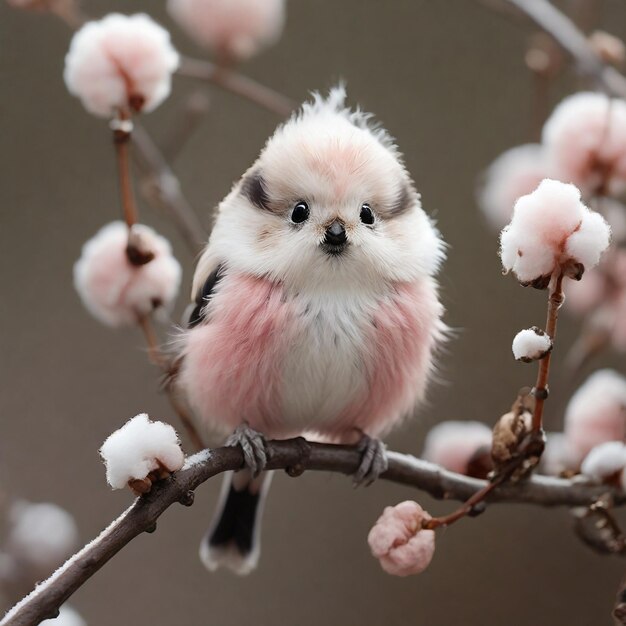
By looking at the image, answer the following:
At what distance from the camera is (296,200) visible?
33.8 inches

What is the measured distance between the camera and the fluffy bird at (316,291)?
0.85 meters

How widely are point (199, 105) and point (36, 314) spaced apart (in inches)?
34.0

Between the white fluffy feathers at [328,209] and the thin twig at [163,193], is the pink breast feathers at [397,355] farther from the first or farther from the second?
the thin twig at [163,193]

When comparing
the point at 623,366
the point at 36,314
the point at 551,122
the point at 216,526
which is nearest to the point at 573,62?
the point at 551,122

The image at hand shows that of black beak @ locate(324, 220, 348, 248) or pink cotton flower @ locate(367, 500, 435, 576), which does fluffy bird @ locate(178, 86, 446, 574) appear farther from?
pink cotton flower @ locate(367, 500, 435, 576)

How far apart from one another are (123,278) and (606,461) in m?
0.47

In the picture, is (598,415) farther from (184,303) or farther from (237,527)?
(184,303)

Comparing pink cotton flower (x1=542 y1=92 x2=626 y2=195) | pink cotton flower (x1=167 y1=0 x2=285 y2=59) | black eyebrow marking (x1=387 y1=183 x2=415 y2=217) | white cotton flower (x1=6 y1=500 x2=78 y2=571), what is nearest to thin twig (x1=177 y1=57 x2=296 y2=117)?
pink cotton flower (x1=167 y1=0 x2=285 y2=59)

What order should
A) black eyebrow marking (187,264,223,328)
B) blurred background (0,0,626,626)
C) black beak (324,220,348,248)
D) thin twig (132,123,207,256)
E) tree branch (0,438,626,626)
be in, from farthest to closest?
blurred background (0,0,626,626) → thin twig (132,123,207,256) → black eyebrow marking (187,264,223,328) → black beak (324,220,348,248) → tree branch (0,438,626,626)

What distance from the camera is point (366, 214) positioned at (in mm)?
863

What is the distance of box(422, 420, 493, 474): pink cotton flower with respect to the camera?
97 cm

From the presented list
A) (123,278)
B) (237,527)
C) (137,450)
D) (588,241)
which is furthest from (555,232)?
(237,527)

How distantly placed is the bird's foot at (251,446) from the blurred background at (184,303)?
0.71m

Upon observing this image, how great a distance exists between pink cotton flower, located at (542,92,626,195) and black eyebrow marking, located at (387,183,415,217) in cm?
18
